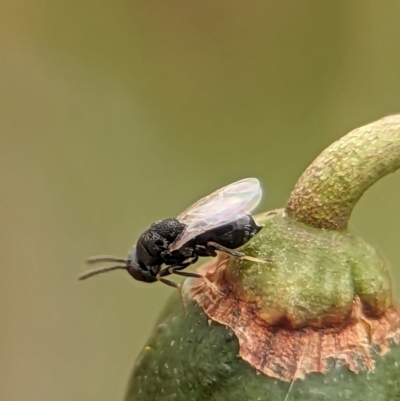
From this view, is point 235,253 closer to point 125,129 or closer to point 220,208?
point 220,208

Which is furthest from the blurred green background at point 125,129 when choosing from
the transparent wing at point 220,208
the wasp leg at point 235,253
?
the wasp leg at point 235,253

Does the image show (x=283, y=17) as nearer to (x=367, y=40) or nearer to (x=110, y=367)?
(x=367, y=40)

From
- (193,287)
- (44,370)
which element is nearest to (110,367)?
(44,370)

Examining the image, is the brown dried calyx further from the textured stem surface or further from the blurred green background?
the blurred green background

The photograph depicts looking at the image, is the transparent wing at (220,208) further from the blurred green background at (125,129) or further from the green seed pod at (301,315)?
the blurred green background at (125,129)

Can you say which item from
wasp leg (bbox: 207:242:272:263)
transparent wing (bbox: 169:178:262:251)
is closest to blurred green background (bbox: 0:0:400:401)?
transparent wing (bbox: 169:178:262:251)

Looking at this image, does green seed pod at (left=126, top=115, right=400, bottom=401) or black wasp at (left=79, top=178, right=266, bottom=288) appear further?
black wasp at (left=79, top=178, right=266, bottom=288)

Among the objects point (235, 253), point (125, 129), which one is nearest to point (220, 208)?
point (235, 253)
